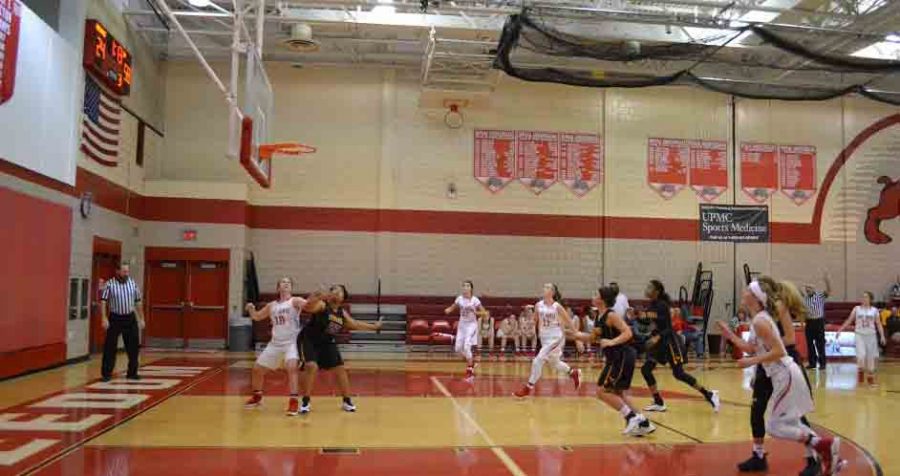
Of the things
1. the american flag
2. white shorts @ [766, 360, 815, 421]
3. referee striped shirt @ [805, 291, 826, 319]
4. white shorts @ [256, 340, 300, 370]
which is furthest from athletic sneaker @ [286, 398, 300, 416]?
referee striped shirt @ [805, 291, 826, 319]

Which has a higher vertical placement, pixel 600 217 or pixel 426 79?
pixel 426 79

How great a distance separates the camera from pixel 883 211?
2402 centimetres

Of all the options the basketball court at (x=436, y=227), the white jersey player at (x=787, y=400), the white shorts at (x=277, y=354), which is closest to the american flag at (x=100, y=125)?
the basketball court at (x=436, y=227)

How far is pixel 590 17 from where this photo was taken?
1454cm

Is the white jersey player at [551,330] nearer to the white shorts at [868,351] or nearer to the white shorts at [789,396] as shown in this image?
the white shorts at [789,396]

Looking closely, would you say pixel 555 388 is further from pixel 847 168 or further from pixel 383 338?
pixel 847 168

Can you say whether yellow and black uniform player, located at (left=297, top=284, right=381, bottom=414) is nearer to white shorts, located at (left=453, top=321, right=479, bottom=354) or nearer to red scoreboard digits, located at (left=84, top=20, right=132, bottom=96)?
white shorts, located at (left=453, top=321, right=479, bottom=354)

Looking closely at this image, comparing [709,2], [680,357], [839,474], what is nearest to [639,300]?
[709,2]

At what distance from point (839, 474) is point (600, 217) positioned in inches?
647

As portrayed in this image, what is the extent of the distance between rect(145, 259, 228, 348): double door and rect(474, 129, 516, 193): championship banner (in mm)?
7656

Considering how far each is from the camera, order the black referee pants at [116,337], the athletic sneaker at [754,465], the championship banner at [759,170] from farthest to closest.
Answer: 1. the championship banner at [759,170]
2. the black referee pants at [116,337]
3. the athletic sneaker at [754,465]

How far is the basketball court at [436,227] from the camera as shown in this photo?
863cm

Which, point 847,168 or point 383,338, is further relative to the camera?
point 847,168

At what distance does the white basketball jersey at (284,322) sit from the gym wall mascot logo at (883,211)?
2014 centimetres
